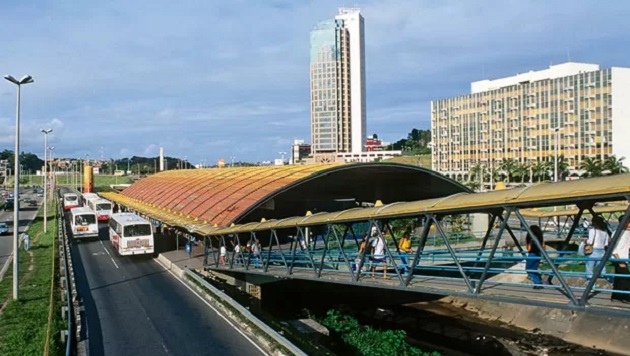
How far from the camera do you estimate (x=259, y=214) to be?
4325 cm

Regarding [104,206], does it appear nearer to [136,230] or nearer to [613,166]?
[136,230]

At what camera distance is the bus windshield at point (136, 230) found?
36938mm

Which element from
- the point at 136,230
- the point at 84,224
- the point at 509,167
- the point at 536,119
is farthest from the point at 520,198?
the point at 536,119

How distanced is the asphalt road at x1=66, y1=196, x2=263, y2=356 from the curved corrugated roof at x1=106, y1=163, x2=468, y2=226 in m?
7.90

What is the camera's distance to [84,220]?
46969 millimetres

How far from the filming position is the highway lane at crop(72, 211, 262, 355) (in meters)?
16.8

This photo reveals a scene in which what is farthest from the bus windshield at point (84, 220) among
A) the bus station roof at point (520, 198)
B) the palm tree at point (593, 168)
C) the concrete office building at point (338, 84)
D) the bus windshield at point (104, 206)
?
the concrete office building at point (338, 84)

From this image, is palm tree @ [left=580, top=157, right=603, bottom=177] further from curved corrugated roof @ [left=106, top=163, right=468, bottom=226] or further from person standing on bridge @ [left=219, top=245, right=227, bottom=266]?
person standing on bridge @ [left=219, top=245, right=227, bottom=266]

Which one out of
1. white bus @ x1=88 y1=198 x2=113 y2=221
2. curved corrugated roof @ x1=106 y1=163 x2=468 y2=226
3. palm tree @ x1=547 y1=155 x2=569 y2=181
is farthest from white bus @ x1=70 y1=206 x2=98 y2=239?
palm tree @ x1=547 y1=155 x2=569 y2=181

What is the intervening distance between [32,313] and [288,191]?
22.0 metres

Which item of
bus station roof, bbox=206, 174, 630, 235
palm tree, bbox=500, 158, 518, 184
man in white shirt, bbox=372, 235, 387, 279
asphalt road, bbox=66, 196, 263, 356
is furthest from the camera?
palm tree, bbox=500, 158, 518, 184

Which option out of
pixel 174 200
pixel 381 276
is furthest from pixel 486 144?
pixel 381 276

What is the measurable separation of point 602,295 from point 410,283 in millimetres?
4793

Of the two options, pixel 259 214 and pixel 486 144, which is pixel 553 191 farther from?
pixel 486 144
